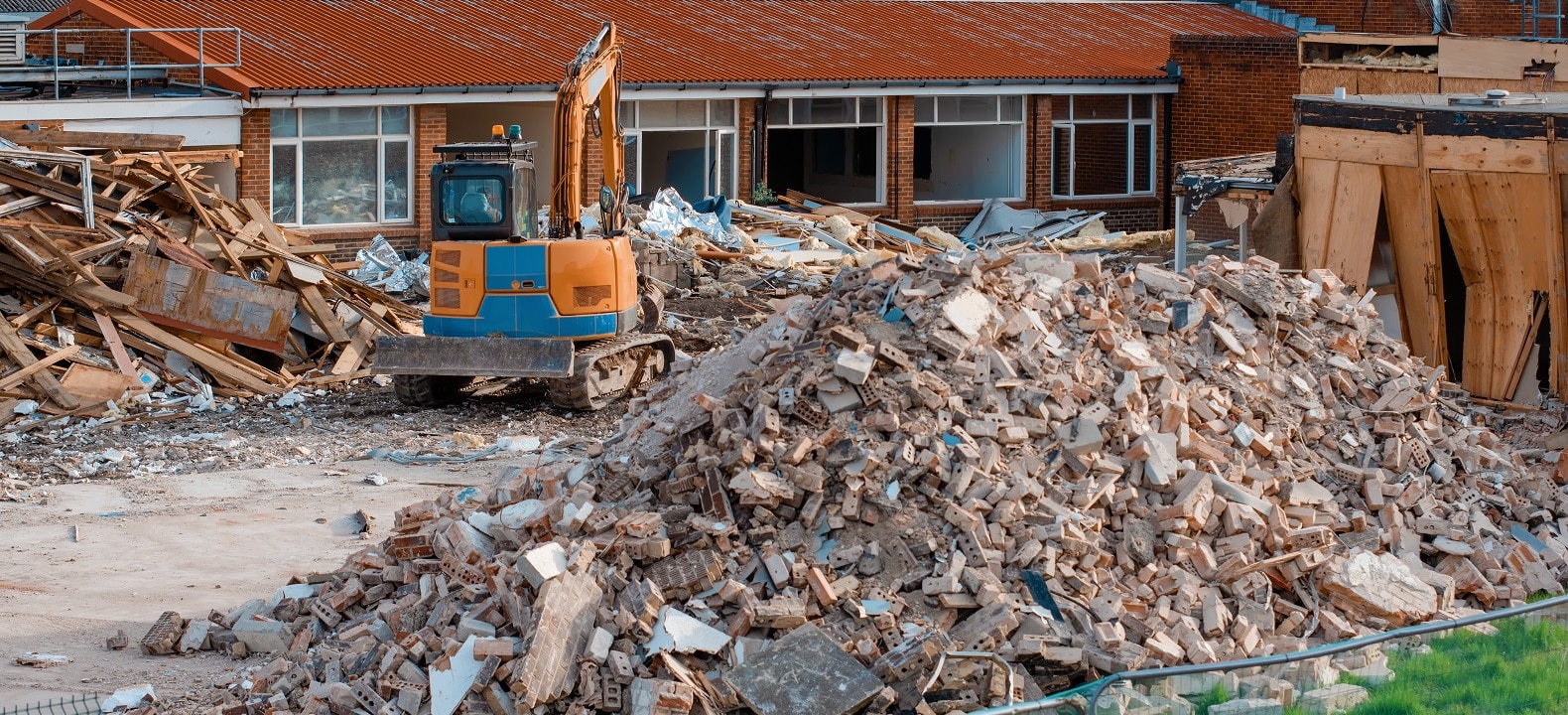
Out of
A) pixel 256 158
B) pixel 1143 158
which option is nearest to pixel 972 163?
pixel 1143 158

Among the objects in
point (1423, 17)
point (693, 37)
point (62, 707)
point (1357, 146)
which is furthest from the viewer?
point (1423, 17)

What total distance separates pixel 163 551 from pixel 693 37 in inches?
749

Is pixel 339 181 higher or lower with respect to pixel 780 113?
lower

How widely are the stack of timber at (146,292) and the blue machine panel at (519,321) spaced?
2.16 m

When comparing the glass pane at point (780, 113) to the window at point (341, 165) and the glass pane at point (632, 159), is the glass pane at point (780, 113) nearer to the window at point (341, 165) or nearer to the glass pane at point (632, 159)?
the glass pane at point (632, 159)

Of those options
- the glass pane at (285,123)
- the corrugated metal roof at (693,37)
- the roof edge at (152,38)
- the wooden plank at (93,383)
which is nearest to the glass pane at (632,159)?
the corrugated metal roof at (693,37)

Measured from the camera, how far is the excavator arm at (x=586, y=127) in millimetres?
15305

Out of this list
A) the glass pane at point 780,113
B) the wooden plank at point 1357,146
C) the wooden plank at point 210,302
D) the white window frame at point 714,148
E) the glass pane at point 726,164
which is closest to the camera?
the wooden plank at point 1357,146

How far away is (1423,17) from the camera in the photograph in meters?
33.1

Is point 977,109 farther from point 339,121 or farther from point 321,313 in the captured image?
point 321,313

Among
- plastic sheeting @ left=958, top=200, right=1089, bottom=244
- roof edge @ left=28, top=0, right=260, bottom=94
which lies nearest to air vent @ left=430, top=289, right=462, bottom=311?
roof edge @ left=28, top=0, right=260, bottom=94

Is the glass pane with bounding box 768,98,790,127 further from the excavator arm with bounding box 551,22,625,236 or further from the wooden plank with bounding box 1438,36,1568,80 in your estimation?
the excavator arm with bounding box 551,22,625,236

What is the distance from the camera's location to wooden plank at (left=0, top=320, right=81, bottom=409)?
48.8 feet

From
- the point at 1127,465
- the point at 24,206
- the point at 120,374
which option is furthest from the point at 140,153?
the point at 1127,465
